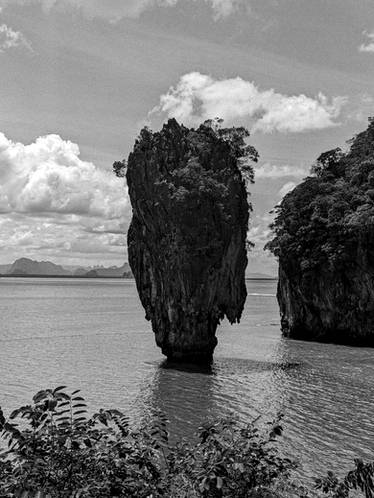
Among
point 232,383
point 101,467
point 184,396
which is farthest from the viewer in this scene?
point 232,383

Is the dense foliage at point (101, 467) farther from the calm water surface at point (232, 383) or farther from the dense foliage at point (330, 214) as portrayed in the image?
the dense foliage at point (330, 214)

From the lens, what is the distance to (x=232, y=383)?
88.6 ft

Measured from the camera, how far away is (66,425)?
5848 mm

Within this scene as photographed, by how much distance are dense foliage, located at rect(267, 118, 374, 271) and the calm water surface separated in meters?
8.77

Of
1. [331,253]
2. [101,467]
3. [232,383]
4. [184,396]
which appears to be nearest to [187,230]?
[232,383]

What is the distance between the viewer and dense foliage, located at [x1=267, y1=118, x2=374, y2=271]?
42.5 metres

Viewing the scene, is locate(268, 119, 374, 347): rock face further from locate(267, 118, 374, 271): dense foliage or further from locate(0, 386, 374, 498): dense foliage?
locate(0, 386, 374, 498): dense foliage

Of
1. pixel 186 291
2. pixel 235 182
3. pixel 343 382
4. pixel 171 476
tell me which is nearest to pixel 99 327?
pixel 186 291

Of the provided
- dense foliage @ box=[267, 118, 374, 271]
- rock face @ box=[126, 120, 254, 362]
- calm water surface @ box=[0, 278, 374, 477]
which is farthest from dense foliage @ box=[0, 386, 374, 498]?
dense foliage @ box=[267, 118, 374, 271]

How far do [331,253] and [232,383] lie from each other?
2138 cm

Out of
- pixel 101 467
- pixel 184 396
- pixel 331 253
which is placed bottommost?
pixel 184 396

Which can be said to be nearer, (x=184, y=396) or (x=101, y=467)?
(x=101, y=467)

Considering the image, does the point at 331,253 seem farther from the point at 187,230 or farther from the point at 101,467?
the point at 101,467

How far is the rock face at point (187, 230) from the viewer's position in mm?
30812
